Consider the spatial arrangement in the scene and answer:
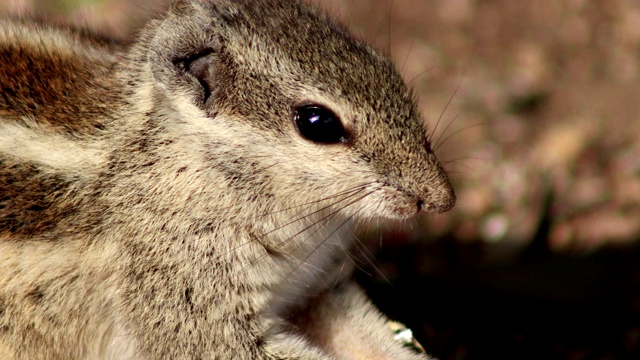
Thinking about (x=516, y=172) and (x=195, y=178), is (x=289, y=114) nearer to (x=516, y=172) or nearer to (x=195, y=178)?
(x=195, y=178)

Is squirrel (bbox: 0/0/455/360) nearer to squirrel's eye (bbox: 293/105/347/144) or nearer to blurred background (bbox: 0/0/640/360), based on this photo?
squirrel's eye (bbox: 293/105/347/144)

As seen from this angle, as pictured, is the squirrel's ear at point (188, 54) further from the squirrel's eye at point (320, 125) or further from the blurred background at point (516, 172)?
the blurred background at point (516, 172)

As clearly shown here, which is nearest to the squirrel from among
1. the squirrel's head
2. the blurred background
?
the squirrel's head

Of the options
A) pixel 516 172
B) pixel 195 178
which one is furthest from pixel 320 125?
pixel 516 172

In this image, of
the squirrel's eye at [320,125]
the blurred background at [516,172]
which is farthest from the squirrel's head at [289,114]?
the blurred background at [516,172]

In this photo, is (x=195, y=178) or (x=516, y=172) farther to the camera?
(x=516, y=172)

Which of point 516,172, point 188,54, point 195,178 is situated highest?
point 516,172

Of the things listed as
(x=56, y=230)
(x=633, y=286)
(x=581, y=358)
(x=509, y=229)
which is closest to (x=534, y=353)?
(x=581, y=358)

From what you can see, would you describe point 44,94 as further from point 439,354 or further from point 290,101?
point 439,354
